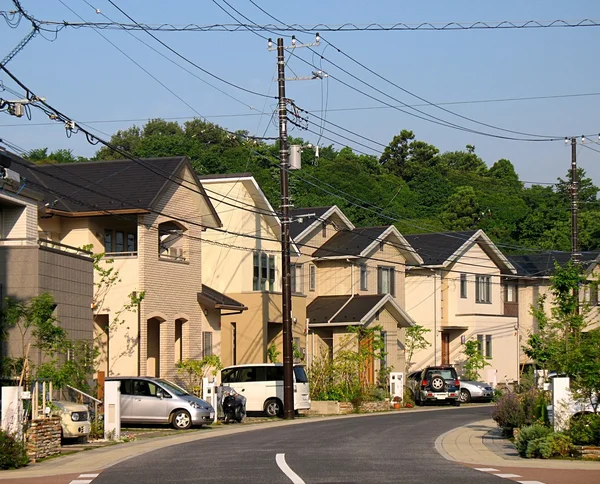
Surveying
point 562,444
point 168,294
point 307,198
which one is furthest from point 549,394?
point 307,198

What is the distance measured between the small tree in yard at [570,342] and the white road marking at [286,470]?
20.2 feet

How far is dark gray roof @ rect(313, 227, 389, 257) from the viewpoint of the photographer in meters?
56.9

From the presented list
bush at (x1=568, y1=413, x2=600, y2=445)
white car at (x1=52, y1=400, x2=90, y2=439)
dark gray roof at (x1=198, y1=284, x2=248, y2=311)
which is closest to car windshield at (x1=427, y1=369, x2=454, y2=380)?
dark gray roof at (x1=198, y1=284, x2=248, y2=311)

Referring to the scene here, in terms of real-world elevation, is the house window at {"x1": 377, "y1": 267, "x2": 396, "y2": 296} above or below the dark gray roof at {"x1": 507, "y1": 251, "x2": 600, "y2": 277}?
below

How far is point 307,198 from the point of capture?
85000 mm

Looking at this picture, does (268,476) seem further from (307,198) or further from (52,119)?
(307,198)

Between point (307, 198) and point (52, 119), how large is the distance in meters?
62.8

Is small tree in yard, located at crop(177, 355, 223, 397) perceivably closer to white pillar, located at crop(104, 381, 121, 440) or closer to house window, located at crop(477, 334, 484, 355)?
white pillar, located at crop(104, 381, 121, 440)

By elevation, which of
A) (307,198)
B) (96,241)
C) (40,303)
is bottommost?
(40,303)

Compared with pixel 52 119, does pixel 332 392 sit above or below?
below

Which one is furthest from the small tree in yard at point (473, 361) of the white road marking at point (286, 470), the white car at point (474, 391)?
the white road marking at point (286, 470)

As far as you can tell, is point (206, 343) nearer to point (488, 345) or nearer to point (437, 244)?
point (437, 244)

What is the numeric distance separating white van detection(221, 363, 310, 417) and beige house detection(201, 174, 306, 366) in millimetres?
6891

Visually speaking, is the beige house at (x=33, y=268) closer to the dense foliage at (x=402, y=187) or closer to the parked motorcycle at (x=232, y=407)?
the parked motorcycle at (x=232, y=407)
